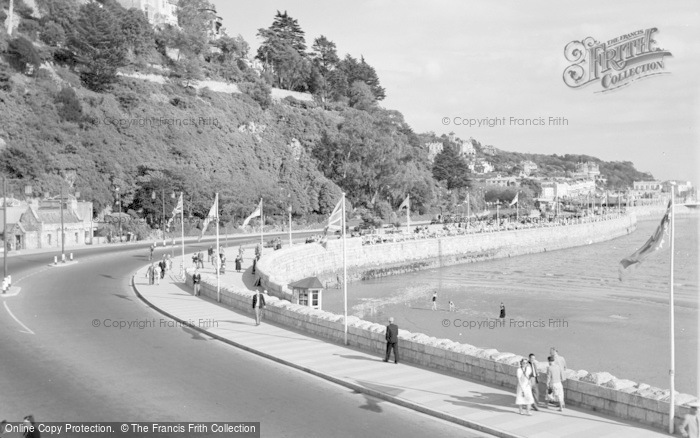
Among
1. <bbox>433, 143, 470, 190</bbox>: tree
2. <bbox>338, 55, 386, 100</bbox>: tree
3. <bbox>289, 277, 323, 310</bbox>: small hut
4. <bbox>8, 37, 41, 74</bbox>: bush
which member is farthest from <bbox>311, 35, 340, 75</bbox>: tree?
<bbox>289, 277, 323, 310</bbox>: small hut

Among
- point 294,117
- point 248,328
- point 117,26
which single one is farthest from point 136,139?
point 248,328

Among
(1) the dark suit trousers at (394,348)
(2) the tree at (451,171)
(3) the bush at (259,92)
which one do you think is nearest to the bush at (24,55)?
(3) the bush at (259,92)

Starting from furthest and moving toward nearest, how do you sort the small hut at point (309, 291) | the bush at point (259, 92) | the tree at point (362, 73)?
the tree at point (362, 73) → the bush at point (259, 92) → the small hut at point (309, 291)

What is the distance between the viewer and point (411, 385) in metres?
15.1

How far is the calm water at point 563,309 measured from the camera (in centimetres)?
2766

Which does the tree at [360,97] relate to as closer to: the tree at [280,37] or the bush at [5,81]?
the tree at [280,37]

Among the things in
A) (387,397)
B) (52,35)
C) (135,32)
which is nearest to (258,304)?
(387,397)

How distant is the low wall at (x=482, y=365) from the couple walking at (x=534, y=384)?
0.42 metres

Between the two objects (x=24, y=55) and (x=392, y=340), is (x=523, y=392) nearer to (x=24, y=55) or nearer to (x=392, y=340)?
(x=392, y=340)

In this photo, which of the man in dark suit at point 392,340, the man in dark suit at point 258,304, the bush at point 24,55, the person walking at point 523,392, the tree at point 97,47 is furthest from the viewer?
the tree at point 97,47

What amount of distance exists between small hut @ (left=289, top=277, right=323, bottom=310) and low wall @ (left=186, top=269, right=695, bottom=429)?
2.84 meters

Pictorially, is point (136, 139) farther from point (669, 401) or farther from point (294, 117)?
point (669, 401)

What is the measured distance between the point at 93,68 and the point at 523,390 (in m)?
91.2

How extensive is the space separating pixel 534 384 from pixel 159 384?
27.9 ft
